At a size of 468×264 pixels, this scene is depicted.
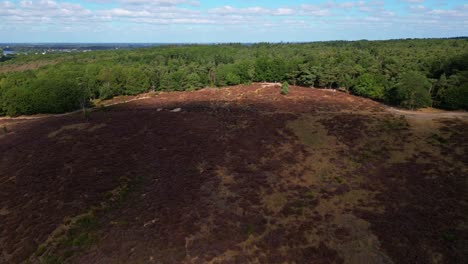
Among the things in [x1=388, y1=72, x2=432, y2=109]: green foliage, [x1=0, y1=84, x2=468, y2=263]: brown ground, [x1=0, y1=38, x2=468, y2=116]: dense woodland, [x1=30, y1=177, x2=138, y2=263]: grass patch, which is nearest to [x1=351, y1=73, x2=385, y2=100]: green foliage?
[x1=0, y1=38, x2=468, y2=116]: dense woodland

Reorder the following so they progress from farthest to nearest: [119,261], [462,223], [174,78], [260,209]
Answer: [174,78] < [260,209] < [462,223] < [119,261]

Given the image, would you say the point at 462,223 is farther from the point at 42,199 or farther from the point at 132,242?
the point at 42,199

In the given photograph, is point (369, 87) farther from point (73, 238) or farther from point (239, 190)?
point (73, 238)

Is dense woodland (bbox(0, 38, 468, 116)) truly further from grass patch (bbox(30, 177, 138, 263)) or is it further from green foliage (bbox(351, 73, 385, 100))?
grass patch (bbox(30, 177, 138, 263))

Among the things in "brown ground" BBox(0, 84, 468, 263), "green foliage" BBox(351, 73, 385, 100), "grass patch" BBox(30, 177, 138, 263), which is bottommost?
"grass patch" BBox(30, 177, 138, 263)

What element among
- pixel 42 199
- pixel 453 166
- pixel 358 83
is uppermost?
pixel 358 83

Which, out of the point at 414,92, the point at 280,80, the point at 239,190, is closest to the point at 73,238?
the point at 239,190

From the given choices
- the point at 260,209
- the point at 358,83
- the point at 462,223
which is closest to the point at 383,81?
the point at 358,83

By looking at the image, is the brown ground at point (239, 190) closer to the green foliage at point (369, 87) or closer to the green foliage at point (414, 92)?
the green foliage at point (414, 92)

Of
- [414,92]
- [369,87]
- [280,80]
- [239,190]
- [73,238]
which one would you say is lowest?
[73,238]
